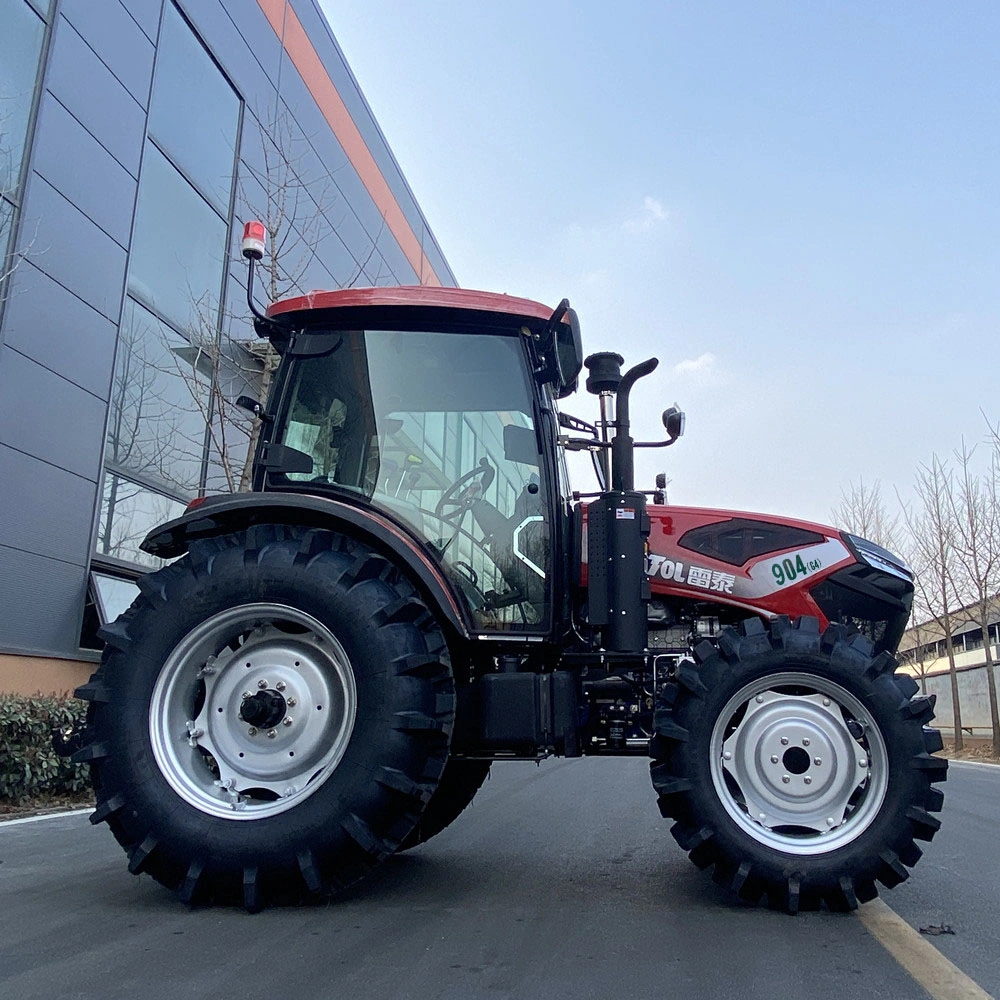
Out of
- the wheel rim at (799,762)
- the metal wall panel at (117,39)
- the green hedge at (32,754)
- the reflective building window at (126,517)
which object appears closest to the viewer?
the wheel rim at (799,762)

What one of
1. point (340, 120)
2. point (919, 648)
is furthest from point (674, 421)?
point (919, 648)

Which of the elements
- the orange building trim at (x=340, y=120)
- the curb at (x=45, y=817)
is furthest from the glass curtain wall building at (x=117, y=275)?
the curb at (x=45, y=817)

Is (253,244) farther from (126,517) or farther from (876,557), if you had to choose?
(126,517)

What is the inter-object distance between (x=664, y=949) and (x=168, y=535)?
256cm

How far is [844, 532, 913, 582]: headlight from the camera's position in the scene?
175 inches

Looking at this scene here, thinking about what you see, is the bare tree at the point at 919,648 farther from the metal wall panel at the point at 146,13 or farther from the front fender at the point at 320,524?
the front fender at the point at 320,524

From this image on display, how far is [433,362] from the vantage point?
4270mm

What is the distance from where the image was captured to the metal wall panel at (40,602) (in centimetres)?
970

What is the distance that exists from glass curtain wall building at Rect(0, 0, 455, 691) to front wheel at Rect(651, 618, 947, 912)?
21.5 ft

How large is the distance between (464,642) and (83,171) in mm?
9455

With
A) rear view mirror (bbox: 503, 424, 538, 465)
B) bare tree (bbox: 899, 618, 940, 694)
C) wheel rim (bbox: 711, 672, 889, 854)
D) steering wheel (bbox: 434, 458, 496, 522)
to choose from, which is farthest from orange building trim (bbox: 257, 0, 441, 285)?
bare tree (bbox: 899, 618, 940, 694)

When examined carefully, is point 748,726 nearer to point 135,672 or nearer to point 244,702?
point 244,702

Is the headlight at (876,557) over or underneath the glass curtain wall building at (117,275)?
underneath

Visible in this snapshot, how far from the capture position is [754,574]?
440 centimetres
